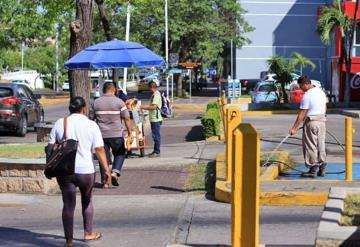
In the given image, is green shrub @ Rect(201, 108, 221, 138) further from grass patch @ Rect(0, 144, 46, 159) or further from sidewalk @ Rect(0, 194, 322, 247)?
sidewalk @ Rect(0, 194, 322, 247)

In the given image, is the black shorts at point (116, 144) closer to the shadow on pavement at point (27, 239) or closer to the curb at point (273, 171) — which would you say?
the curb at point (273, 171)

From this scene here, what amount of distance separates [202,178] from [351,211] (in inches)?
194

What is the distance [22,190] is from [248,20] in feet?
187

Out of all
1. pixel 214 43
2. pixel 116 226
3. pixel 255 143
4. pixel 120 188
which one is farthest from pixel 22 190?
pixel 214 43

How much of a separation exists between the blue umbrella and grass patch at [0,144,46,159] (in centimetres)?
184

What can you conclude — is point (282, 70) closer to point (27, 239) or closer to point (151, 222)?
point (151, 222)

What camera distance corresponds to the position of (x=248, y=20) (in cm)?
6669

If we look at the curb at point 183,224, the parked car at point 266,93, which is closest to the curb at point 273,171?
the curb at point 183,224

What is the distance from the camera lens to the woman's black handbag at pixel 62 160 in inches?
281

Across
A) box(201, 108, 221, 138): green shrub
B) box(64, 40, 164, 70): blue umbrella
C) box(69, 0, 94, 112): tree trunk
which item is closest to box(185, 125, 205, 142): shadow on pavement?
box(201, 108, 221, 138): green shrub

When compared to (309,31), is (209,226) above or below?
below

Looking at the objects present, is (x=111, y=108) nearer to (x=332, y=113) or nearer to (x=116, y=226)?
(x=116, y=226)

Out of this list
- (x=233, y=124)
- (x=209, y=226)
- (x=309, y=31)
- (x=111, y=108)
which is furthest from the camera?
(x=309, y=31)

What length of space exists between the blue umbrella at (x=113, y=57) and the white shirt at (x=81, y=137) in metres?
6.68
